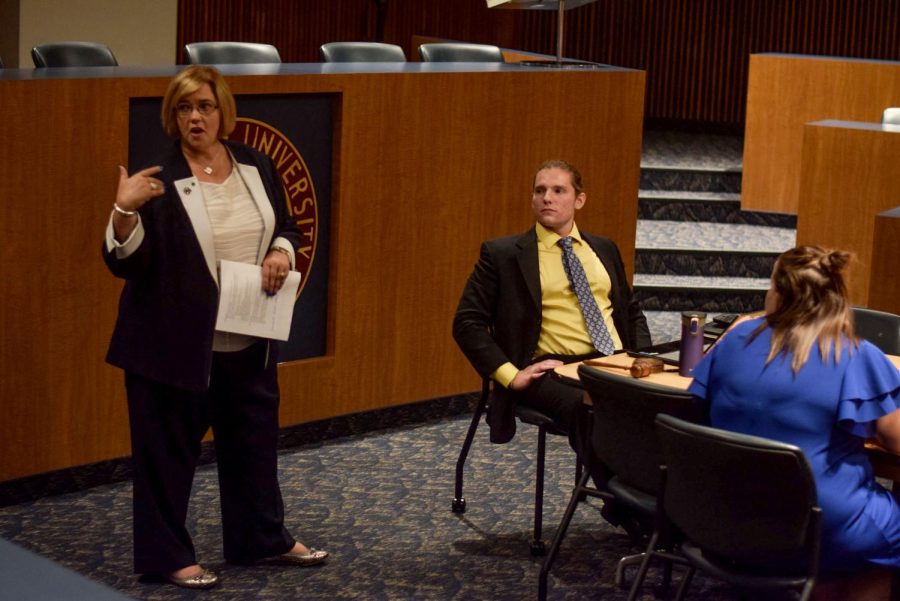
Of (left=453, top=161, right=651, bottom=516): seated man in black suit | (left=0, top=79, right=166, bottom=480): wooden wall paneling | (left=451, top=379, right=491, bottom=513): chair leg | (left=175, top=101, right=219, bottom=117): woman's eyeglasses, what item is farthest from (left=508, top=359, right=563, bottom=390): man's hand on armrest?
(left=0, top=79, right=166, bottom=480): wooden wall paneling

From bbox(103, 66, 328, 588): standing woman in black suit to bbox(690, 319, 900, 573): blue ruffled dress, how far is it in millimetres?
1446

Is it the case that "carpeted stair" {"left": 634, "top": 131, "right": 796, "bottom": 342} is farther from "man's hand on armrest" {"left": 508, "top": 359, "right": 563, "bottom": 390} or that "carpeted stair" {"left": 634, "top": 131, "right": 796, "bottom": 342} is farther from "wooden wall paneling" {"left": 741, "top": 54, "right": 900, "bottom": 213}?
"man's hand on armrest" {"left": 508, "top": 359, "right": 563, "bottom": 390}

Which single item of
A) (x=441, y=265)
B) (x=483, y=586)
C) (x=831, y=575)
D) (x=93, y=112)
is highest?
(x=93, y=112)

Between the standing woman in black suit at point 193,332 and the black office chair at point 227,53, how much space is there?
279 cm

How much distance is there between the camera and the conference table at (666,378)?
3637 millimetres

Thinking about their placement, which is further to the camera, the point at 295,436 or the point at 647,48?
the point at 647,48

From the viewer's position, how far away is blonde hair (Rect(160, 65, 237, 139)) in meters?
4.07

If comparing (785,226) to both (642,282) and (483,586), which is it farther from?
(483,586)

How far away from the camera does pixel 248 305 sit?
4164mm

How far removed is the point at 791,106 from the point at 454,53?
102 inches

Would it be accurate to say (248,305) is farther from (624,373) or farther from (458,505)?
(458,505)

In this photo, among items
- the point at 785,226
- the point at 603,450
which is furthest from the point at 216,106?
the point at 785,226

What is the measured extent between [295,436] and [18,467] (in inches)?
47.0

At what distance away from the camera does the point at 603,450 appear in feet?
13.3
